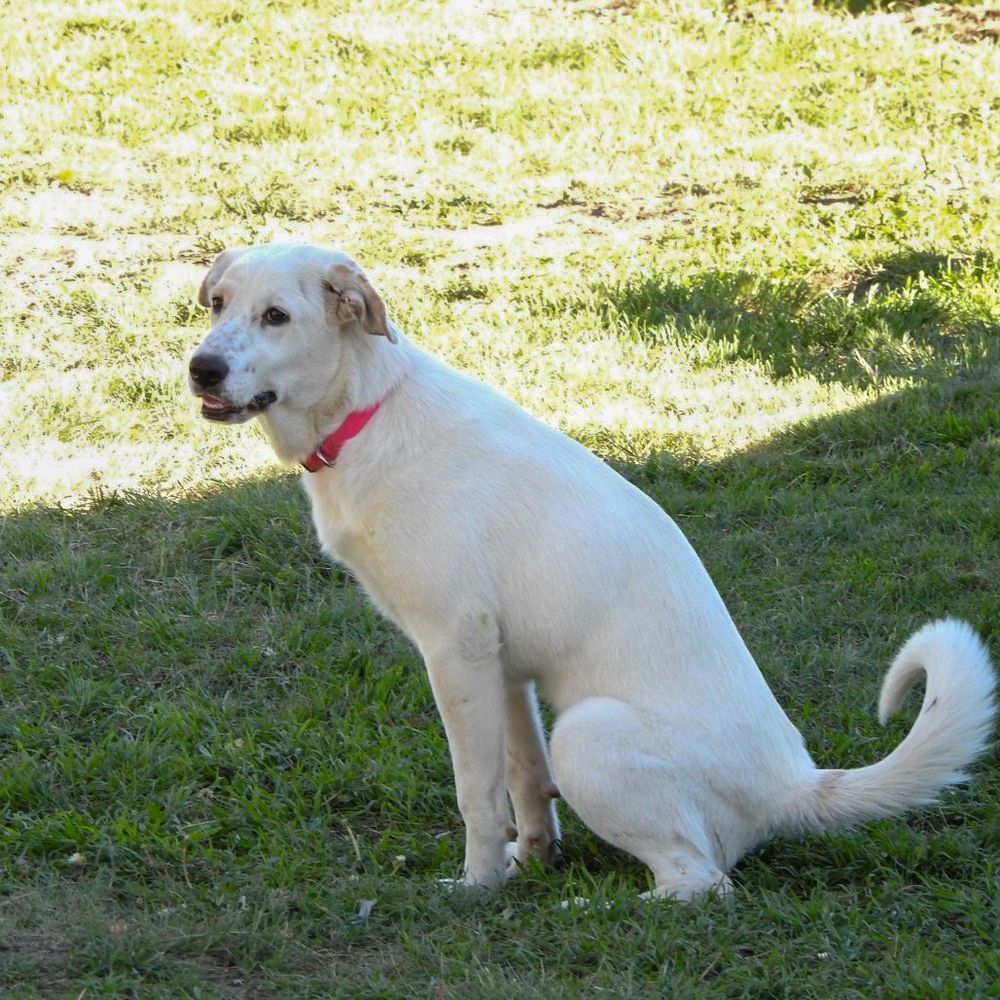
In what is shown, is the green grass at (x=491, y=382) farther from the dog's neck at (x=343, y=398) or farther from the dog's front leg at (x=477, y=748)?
the dog's neck at (x=343, y=398)

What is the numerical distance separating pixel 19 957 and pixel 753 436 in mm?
4475

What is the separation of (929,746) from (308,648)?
2362mm

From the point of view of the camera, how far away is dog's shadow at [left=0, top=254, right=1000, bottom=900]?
4582mm

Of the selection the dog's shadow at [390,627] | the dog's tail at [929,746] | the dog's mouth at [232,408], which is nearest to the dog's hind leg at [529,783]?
the dog's shadow at [390,627]

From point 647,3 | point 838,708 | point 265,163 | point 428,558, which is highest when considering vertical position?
point 647,3

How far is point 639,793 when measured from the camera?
11.3 ft

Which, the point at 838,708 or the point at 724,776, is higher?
the point at 724,776

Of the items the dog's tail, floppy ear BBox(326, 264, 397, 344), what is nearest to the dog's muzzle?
floppy ear BBox(326, 264, 397, 344)

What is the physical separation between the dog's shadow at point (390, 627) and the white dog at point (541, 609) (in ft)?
1.17

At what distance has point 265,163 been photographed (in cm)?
1032

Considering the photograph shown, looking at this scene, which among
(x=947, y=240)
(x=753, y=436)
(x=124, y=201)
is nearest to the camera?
(x=753, y=436)

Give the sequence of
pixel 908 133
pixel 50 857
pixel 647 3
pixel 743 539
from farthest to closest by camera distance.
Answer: pixel 647 3 < pixel 908 133 < pixel 743 539 < pixel 50 857

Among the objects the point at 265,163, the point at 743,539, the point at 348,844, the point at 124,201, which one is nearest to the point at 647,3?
the point at 265,163

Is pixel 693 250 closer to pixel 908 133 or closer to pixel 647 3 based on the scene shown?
pixel 908 133
